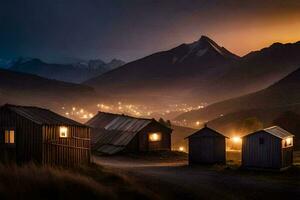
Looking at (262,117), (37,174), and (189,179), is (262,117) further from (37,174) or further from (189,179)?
(37,174)

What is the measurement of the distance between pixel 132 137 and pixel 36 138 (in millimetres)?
29373

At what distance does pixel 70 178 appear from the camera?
71.1 feet

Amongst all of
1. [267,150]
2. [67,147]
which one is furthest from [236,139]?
[67,147]

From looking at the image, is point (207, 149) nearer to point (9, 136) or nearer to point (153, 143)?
point (153, 143)

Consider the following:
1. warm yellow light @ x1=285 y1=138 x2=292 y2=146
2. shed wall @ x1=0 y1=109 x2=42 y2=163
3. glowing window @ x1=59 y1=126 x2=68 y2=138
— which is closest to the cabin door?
warm yellow light @ x1=285 y1=138 x2=292 y2=146

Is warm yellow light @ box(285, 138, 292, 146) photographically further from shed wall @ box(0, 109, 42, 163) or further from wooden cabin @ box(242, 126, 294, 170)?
shed wall @ box(0, 109, 42, 163)

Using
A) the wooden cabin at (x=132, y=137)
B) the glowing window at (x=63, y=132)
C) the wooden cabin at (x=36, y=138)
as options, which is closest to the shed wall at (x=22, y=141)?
the wooden cabin at (x=36, y=138)

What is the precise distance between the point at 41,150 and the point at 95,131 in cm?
3755

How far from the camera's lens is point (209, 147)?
50.3 meters

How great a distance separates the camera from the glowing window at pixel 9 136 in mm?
36875

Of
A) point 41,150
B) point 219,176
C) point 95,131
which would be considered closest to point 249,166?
point 219,176

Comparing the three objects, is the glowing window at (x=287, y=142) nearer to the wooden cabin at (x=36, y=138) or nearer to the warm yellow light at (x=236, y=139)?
the wooden cabin at (x=36, y=138)

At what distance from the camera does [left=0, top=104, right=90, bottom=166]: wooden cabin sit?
35.8 m

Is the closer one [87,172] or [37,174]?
[37,174]
